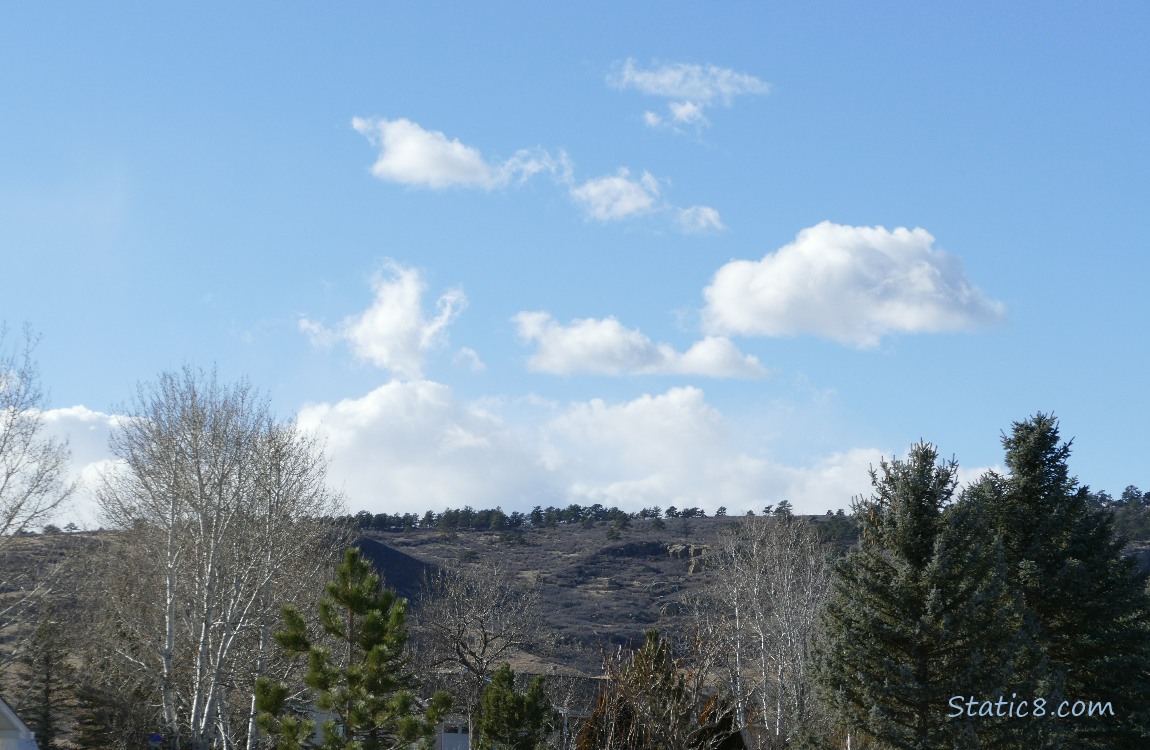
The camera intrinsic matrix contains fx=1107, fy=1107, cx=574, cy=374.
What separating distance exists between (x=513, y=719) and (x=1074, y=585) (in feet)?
54.8

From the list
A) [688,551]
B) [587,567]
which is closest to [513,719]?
[587,567]

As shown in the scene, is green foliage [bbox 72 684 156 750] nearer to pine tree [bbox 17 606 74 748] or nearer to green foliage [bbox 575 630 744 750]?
pine tree [bbox 17 606 74 748]

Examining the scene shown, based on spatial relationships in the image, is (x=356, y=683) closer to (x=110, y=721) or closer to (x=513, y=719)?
(x=513, y=719)

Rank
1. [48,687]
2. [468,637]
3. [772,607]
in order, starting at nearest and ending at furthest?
[48,687] → [468,637] → [772,607]

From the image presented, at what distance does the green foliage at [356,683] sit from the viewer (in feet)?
66.3

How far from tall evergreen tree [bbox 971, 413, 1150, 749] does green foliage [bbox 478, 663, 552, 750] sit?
1499 centimetres

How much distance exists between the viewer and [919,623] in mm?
21859

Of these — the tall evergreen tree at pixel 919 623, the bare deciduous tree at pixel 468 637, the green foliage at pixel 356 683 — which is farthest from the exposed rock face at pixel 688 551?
the green foliage at pixel 356 683

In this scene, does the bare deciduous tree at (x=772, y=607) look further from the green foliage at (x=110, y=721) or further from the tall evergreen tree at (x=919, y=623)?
the green foliage at (x=110, y=721)

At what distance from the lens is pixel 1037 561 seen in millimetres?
27297

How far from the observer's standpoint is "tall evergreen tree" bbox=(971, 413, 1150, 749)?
86.5 ft

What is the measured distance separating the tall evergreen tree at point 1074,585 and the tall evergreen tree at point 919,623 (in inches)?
109

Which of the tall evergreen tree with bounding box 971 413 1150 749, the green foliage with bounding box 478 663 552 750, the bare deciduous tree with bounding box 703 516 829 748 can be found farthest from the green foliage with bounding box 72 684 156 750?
the tall evergreen tree with bounding box 971 413 1150 749

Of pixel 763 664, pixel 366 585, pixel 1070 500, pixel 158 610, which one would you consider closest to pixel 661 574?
pixel 763 664
